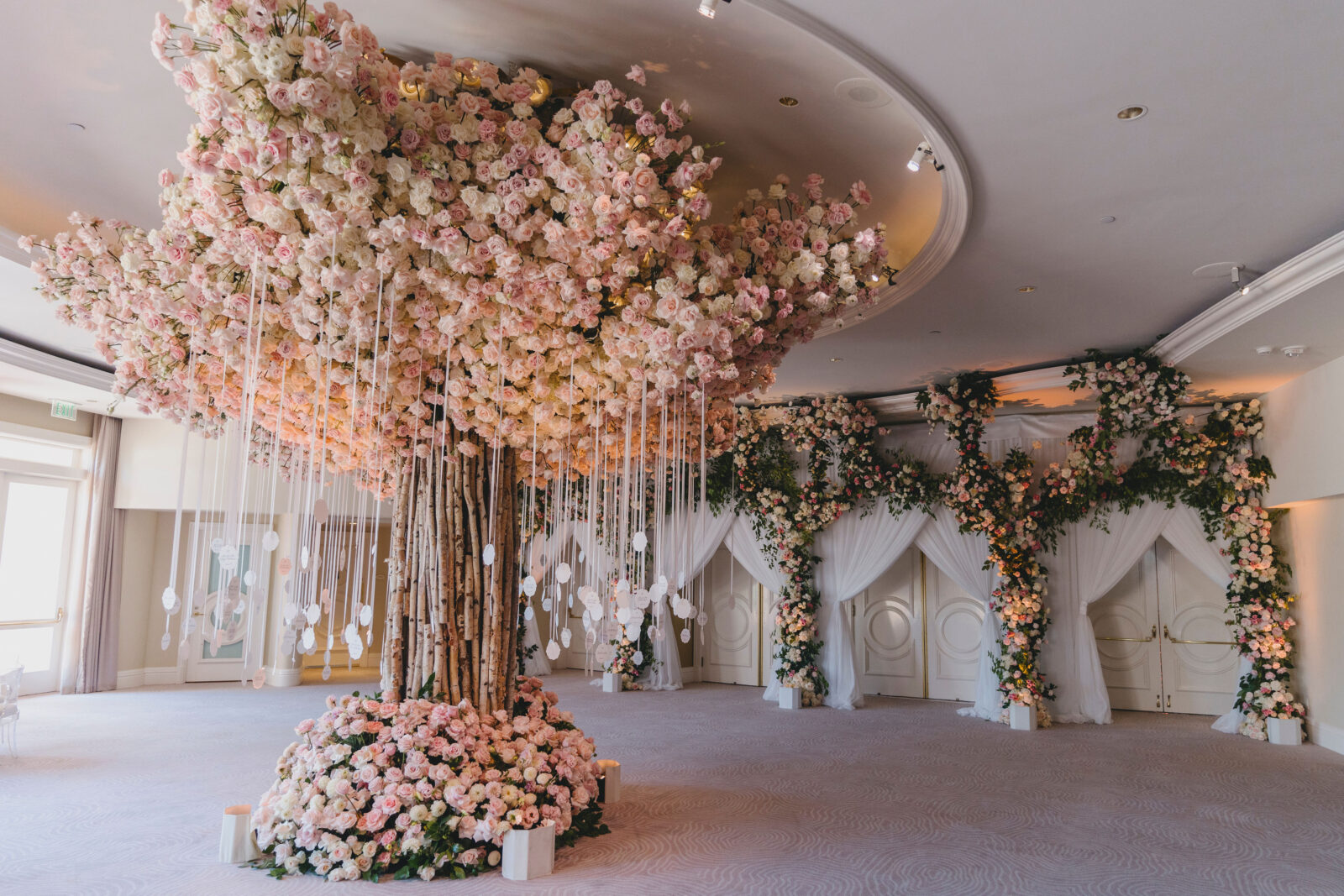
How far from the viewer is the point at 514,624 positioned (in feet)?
14.1

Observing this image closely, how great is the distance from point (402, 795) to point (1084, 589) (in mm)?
7280

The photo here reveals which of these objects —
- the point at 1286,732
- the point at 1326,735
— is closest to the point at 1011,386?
the point at 1286,732

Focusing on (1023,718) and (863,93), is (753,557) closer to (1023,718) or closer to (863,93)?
(1023,718)

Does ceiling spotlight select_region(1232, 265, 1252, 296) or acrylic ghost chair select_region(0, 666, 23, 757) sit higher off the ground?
ceiling spotlight select_region(1232, 265, 1252, 296)

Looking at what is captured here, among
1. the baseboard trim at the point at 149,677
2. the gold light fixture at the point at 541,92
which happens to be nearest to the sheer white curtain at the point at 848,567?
the gold light fixture at the point at 541,92

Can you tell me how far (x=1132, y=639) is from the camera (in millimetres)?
8945

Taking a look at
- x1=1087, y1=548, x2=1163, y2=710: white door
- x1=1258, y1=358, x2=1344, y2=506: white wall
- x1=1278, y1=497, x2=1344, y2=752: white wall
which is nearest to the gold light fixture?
x1=1258, y1=358, x2=1344, y2=506: white wall

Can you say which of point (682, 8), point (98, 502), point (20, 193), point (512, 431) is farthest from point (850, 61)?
point (98, 502)

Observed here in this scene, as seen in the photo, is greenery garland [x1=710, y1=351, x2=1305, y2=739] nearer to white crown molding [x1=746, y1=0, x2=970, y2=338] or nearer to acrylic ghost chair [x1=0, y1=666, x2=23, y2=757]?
white crown molding [x1=746, y1=0, x2=970, y2=338]

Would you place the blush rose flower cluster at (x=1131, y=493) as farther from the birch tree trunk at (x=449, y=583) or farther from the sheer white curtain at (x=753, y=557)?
the birch tree trunk at (x=449, y=583)

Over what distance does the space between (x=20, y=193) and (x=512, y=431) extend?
10.8 ft

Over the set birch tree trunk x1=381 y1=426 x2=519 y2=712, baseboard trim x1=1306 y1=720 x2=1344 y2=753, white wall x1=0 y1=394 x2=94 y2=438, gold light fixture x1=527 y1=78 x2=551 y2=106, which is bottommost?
baseboard trim x1=1306 y1=720 x2=1344 y2=753

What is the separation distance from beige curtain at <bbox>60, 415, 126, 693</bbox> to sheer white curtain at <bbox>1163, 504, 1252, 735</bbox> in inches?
442

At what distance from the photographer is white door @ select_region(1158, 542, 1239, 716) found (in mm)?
8508
